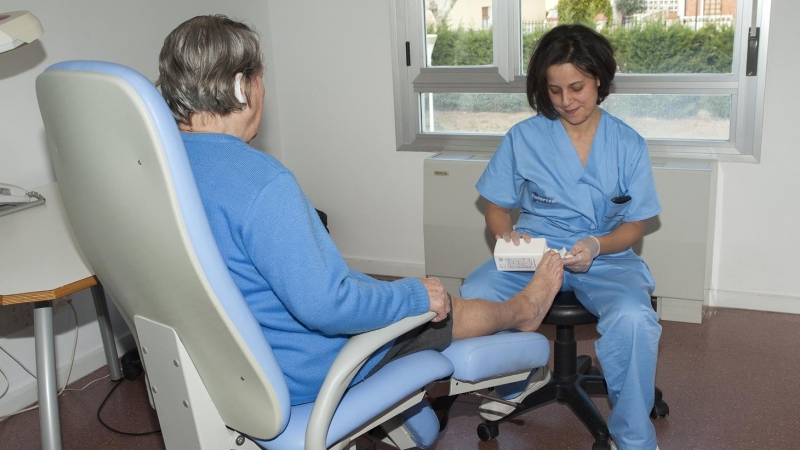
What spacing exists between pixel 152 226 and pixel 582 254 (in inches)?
47.8

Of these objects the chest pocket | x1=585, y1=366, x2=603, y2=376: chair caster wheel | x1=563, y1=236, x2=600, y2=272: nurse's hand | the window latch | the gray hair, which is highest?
the gray hair

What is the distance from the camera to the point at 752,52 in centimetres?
284

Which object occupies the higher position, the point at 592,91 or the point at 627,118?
the point at 592,91

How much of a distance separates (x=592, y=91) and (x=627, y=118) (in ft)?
3.65

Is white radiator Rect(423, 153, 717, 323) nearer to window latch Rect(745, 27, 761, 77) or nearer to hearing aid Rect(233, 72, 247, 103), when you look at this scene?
window latch Rect(745, 27, 761, 77)

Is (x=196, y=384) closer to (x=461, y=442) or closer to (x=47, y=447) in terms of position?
(x=47, y=447)

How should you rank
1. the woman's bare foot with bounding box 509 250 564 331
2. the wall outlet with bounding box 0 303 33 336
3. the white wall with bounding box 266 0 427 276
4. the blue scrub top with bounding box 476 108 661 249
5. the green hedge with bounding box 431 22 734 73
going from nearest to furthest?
the woman's bare foot with bounding box 509 250 564 331 → the blue scrub top with bounding box 476 108 661 249 → the wall outlet with bounding box 0 303 33 336 → the green hedge with bounding box 431 22 734 73 → the white wall with bounding box 266 0 427 276

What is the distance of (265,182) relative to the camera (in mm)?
1239

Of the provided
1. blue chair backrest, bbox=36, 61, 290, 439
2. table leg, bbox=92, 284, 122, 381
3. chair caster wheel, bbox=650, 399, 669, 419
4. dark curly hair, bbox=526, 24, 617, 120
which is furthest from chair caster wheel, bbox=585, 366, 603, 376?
table leg, bbox=92, 284, 122, 381

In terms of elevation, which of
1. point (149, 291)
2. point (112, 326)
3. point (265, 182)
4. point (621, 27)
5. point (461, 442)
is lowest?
point (461, 442)

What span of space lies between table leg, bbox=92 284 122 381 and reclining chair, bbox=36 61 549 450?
138 centimetres

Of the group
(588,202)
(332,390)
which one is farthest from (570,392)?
(332,390)

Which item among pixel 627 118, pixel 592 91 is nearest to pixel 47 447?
pixel 592 91

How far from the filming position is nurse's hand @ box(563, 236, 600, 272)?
Result: 2023 millimetres
